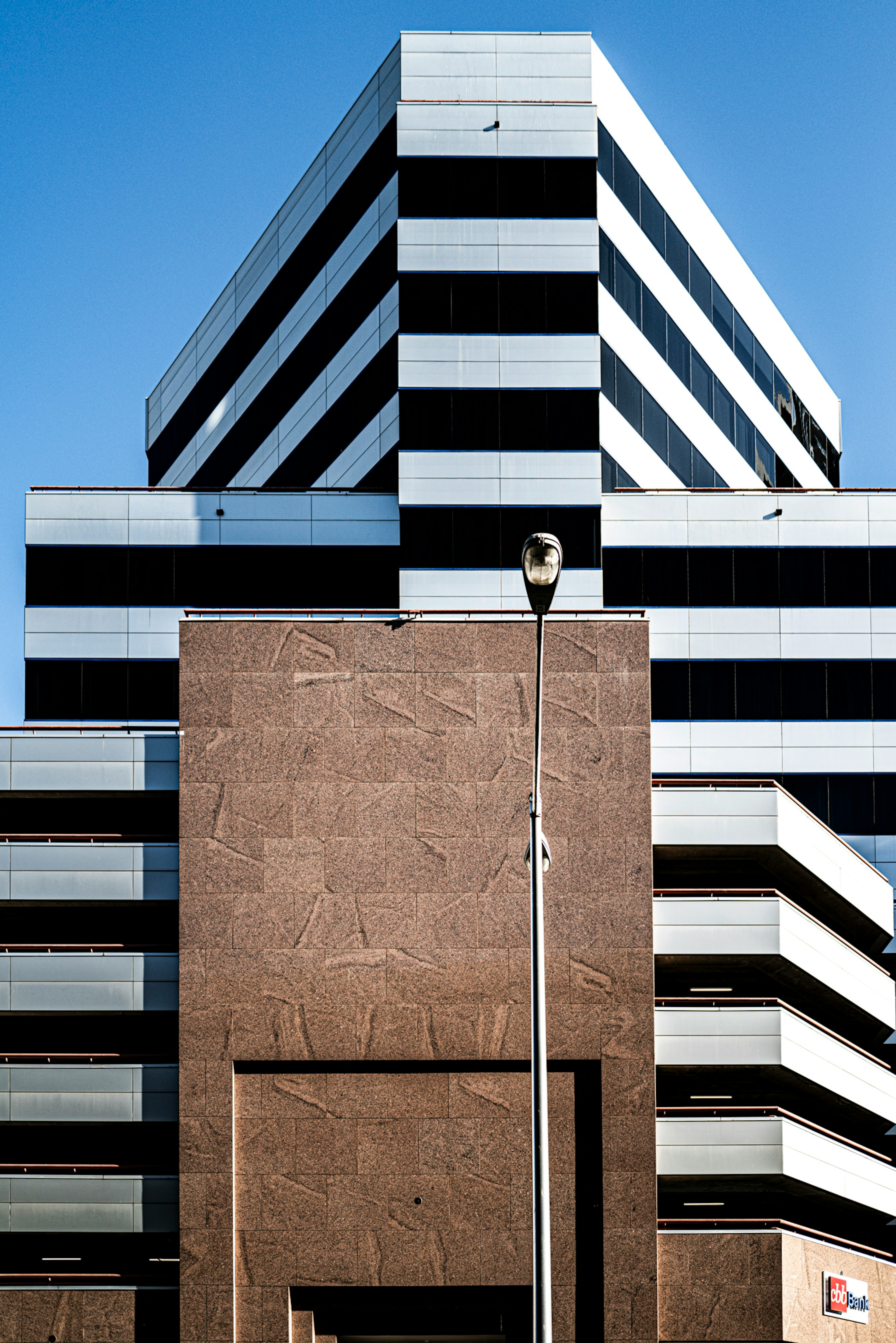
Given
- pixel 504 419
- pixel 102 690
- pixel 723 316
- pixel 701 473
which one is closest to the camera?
pixel 504 419

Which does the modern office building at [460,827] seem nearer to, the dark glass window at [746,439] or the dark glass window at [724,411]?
the dark glass window at [724,411]

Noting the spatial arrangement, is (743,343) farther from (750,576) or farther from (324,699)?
(324,699)

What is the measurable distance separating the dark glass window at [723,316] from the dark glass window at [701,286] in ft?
0.85

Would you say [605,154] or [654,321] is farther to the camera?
[654,321]

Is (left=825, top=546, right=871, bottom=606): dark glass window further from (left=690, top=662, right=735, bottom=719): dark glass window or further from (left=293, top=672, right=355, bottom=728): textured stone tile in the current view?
(left=293, top=672, right=355, bottom=728): textured stone tile

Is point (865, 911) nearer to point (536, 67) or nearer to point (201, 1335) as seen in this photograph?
point (201, 1335)

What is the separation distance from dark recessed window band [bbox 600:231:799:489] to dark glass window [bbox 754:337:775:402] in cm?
215

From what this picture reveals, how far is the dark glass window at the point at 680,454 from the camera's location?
46.4 m

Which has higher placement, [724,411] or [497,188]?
[497,188]

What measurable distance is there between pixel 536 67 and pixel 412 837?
2442 centimetres

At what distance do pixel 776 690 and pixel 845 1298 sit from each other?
16.5m

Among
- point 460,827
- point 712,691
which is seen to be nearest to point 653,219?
point 712,691

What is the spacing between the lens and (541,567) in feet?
57.8

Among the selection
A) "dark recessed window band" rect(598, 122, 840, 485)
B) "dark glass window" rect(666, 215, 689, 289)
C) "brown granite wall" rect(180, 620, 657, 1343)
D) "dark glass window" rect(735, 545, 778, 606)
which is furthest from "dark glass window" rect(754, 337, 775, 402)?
"brown granite wall" rect(180, 620, 657, 1343)
